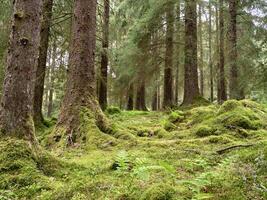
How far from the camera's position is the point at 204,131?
6820mm

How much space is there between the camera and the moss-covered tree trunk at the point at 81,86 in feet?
21.9

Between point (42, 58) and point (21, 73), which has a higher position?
point (42, 58)

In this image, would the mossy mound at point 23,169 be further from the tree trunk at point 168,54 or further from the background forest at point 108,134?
the tree trunk at point 168,54

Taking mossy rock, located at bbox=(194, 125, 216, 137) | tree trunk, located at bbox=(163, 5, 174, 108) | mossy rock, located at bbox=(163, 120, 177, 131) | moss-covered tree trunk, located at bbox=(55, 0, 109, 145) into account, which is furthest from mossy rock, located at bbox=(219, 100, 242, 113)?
tree trunk, located at bbox=(163, 5, 174, 108)

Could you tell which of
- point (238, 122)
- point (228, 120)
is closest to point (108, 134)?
point (228, 120)

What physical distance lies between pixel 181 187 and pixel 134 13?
41.9ft

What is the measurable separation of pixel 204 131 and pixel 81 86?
8.95 ft

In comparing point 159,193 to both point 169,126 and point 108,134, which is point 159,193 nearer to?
point 108,134

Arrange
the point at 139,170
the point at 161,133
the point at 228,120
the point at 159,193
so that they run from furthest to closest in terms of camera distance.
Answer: the point at 161,133 < the point at 228,120 < the point at 139,170 < the point at 159,193

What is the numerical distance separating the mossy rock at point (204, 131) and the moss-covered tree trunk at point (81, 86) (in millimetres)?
1952

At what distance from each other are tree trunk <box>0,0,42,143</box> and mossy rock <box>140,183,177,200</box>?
189 centimetres

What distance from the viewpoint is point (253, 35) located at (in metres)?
14.5

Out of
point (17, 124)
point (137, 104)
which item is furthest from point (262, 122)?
point (137, 104)

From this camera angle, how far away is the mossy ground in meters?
3.30
